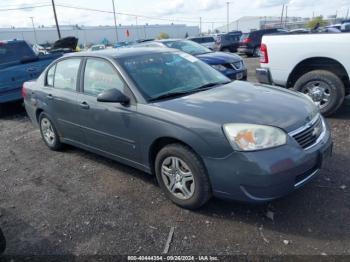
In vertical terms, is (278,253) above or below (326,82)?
below

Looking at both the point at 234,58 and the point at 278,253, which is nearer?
the point at 278,253

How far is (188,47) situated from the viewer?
1023 cm

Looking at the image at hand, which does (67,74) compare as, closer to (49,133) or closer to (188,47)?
(49,133)

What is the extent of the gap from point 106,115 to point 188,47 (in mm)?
6880

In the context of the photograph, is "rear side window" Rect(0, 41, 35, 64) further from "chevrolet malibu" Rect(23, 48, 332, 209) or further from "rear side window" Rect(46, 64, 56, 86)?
"chevrolet malibu" Rect(23, 48, 332, 209)

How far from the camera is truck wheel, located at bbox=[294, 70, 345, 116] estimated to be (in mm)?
5664

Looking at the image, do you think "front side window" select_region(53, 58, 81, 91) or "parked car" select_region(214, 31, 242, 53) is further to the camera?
"parked car" select_region(214, 31, 242, 53)

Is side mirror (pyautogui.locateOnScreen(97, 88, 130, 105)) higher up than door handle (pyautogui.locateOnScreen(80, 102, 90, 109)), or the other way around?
side mirror (pyautogui.locateOnScreen(97, 88, 130, 105))

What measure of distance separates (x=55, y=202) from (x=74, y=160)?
4.13 feet

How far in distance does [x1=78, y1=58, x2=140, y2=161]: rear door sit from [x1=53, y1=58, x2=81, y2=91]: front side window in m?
0.24

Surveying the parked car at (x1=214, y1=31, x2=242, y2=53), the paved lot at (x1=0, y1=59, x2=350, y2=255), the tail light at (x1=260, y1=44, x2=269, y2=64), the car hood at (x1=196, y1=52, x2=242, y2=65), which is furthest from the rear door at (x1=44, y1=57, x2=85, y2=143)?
the parked car at (x1=214, y1=31, x2=242, y2=53)

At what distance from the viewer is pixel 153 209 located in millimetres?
3543

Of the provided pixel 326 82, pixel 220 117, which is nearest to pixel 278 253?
pixel 220 117

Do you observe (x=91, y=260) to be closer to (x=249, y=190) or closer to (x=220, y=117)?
(x=249, y=190)
